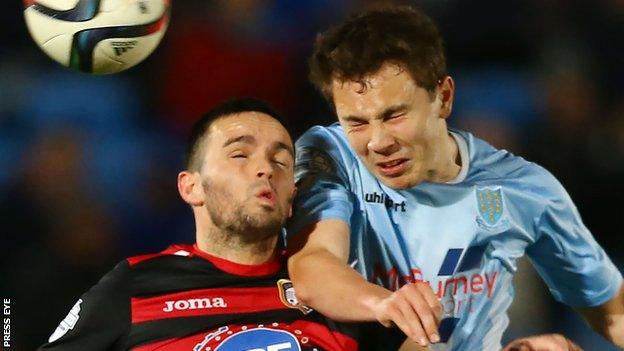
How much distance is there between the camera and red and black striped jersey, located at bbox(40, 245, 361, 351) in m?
1.59

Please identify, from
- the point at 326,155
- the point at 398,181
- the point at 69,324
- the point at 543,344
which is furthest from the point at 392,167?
the point at 69,324

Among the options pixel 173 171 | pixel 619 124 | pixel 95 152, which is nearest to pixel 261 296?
pixel 173 171

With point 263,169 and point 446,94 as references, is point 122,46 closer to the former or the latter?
point 263,169

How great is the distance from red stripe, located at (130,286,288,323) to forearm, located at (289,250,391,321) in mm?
66

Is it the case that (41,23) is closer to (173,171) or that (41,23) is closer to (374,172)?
(173,171)

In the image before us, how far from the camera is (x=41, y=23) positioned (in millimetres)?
1735

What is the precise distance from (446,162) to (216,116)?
489mm

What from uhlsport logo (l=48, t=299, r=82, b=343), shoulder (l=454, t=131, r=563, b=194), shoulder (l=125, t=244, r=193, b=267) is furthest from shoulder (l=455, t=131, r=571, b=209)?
uhlsport logo (l=48, t=299, r=82, b=343)

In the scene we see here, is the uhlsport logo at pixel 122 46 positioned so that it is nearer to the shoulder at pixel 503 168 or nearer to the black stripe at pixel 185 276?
the black stripe at pixel 185 276

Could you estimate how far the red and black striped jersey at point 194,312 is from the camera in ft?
5.21

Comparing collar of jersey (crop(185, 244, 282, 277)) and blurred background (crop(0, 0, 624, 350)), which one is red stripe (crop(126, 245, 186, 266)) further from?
blurred background (crop(0, 0, 624, 350))

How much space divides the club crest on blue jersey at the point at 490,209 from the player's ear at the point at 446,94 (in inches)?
7.1

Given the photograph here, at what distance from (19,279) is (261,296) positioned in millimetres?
584

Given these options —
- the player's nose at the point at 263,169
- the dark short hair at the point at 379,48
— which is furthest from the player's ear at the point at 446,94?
the player's nose at the point at 263,169
